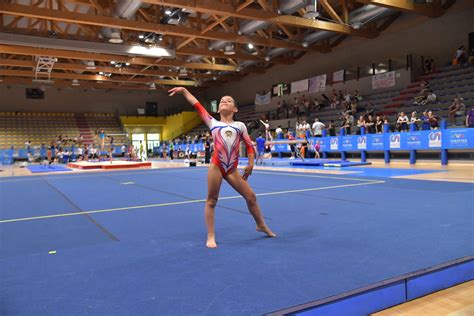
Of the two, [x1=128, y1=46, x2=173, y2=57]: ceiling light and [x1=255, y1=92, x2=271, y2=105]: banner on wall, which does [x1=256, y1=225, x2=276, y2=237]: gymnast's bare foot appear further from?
[x1=255, y1=92, x2=271, y2=105]: banner on wall

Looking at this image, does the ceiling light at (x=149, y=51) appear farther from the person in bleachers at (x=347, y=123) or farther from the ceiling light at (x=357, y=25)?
the person in bleachers at (x=347, y=123)

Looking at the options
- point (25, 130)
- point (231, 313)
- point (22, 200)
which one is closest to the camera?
point (231, 313)

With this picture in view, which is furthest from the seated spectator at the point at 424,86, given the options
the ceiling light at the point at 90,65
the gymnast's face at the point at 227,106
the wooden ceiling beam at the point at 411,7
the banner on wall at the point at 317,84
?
the ceiling light at the point at 90,65

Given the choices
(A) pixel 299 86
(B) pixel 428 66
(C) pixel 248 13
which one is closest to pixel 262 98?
(A) pixel 299 86

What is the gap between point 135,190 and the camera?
804cm

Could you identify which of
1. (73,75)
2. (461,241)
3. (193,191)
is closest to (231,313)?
(461,241)

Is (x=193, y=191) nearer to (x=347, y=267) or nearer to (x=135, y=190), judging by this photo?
(x=135, y=190)

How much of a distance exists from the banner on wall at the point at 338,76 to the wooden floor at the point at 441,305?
22.4 metres

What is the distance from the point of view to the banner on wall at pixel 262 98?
30.0m

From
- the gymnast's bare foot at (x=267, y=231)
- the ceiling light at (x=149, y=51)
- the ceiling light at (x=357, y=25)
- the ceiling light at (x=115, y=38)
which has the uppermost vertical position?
the ceiling light at (x=357, y=25)

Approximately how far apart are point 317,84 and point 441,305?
2380cm

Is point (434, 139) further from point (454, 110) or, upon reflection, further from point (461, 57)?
point (461, 57)

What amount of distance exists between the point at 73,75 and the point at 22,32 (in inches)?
458

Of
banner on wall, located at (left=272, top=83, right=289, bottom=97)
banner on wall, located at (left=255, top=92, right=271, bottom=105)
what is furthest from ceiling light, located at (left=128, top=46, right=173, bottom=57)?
banner on wall, located at (left=255, top=92, right=271, bottom=105)
